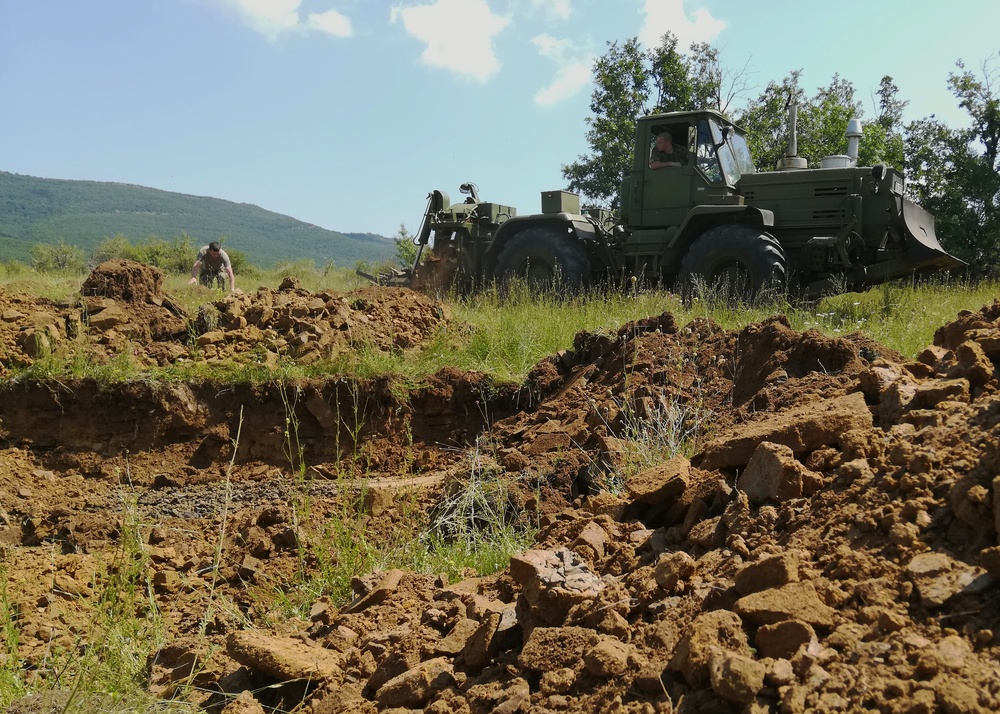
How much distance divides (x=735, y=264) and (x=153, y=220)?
299ft

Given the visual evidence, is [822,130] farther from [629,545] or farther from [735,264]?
[629,545]

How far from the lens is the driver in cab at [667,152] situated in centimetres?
1013

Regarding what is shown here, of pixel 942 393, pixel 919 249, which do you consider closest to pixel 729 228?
pixel 919 249

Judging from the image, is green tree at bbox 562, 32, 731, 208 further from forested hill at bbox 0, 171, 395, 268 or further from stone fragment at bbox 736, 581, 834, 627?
forested hill at bbox 0, 171, 395, 268

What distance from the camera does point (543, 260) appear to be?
36.3ft

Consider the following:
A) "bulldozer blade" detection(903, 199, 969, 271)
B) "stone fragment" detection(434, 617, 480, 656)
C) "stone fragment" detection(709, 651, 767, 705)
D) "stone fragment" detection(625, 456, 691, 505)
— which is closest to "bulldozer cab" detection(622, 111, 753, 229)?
"bulldozer blade" detection(903, 199, 969, 271)

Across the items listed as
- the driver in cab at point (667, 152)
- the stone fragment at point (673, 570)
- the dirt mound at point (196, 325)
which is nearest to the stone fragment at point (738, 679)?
the stone fragment at point (673, 570)

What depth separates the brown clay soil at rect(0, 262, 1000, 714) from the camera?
5.93 ft

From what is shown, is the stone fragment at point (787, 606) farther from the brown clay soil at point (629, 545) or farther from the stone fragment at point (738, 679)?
the stone fragment at point (738, 679)

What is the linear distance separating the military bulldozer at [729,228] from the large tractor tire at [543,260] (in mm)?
16

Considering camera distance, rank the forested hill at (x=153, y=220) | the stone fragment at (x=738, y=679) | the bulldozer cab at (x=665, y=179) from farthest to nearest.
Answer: the forested hill at (x=153, y=220)
the bulldozer cab at (x=665, y=179)
the stone fragment at (x=738, y=679)

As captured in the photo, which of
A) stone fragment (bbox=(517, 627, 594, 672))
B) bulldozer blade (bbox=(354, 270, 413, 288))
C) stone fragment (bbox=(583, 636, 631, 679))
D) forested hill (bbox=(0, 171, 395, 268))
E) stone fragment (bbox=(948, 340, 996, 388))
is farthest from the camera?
forested hill (bbox=(0, 171, 395, 268))

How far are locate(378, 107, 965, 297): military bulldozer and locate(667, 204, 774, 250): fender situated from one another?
1cm

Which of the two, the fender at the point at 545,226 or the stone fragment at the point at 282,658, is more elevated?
the fender at the point at 545,226
